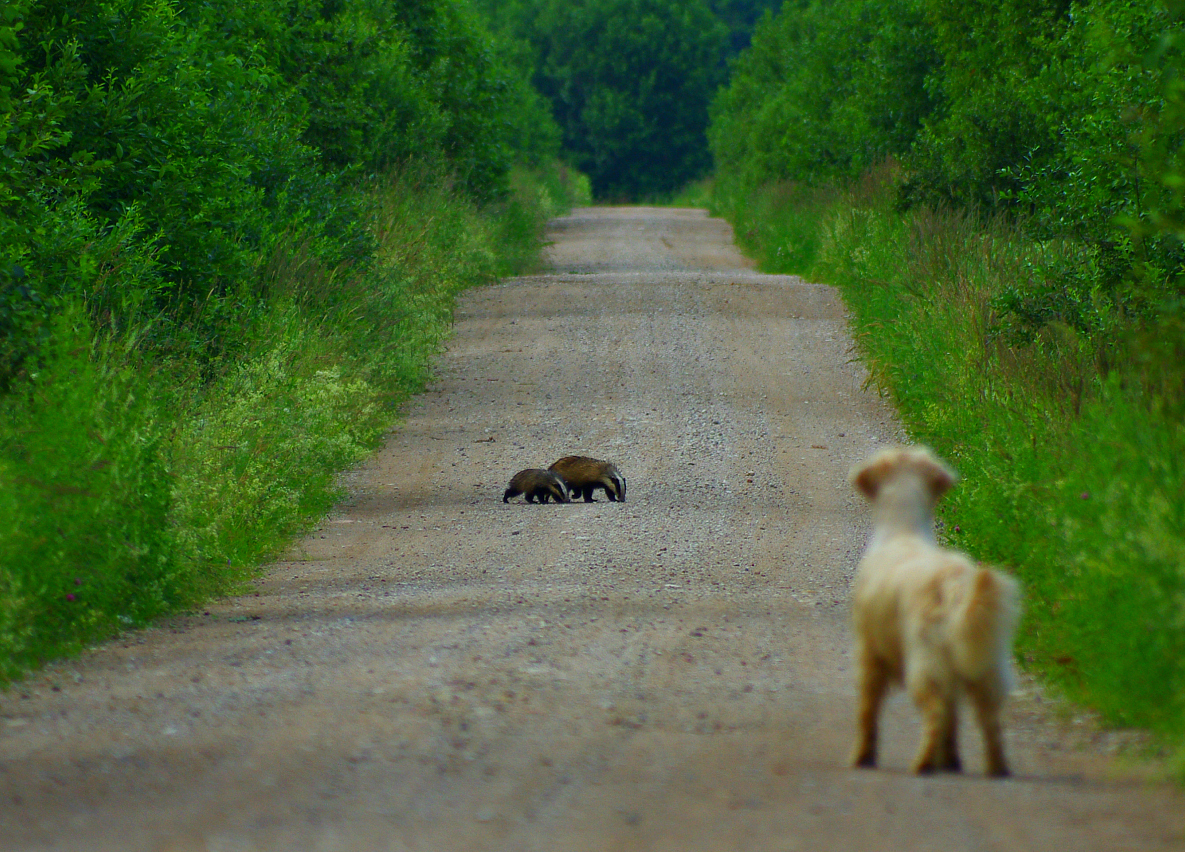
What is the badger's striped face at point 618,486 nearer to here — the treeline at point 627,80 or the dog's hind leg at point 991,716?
the dog's hind leg at point 991,716

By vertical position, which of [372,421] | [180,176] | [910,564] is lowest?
[372,421]

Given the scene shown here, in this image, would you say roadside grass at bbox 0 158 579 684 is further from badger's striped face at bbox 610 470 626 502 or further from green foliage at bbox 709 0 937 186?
green foliage at bbox 709 0 937 186

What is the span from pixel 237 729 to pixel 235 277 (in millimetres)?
8252

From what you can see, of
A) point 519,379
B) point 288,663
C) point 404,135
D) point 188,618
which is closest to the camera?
point 288,663

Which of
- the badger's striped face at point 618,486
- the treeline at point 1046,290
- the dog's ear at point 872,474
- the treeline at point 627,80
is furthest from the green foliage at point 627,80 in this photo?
the dog's ear at point 872,474

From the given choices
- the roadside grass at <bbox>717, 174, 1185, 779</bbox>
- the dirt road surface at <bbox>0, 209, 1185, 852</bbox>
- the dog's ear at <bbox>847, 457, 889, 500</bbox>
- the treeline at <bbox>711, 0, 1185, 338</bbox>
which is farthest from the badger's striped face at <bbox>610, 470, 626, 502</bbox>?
the dog's ear at <bbox>847, 457, 889, 500</bbox>

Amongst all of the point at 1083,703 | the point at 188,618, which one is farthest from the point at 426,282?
the point at 1083,703

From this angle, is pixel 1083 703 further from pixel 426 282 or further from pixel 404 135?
pixel 404 135

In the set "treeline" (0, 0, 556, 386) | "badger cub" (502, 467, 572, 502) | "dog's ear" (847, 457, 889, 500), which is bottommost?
"badger cub" (502, 467, 572, 502)

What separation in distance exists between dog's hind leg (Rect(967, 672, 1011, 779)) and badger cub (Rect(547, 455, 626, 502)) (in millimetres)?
6619

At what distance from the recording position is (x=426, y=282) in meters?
19.0

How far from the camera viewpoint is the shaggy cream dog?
4070 mm

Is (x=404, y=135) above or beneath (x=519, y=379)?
above

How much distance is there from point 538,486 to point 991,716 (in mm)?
6802
